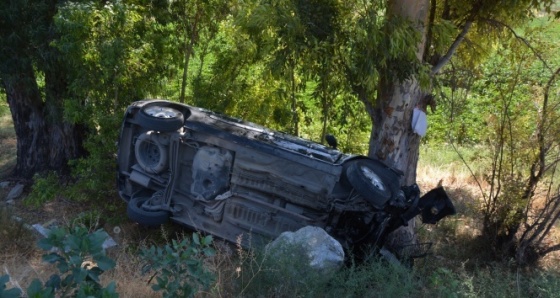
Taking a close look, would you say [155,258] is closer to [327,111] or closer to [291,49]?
[291,49]

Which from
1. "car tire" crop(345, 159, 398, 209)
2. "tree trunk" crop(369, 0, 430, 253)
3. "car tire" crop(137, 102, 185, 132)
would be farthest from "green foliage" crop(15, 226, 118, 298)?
"tree trunk" crop(369, 0, 430, 253)

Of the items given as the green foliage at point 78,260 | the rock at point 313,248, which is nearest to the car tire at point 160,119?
the rock at point 313,248

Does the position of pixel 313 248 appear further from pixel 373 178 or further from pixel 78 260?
pixel 78 260

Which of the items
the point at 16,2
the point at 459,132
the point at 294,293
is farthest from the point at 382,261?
the point at 459,132

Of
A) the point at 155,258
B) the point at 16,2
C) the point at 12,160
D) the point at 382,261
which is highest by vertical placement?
the point at 16,2

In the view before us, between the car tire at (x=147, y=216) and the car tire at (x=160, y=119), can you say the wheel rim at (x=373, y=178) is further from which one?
the car tire at (x=147, y=216)

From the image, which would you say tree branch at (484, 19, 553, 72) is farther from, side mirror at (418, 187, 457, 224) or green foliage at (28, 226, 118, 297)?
green foliage at (28, 226, 118, 297)

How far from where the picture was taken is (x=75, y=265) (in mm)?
3906

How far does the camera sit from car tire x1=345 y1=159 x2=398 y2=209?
662 centimetres

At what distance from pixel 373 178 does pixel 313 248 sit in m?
1.25

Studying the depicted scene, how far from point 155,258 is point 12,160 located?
904cm

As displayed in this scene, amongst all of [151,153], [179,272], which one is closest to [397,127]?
[151,153]

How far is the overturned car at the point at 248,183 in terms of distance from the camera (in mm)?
6934

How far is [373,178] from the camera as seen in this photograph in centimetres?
681
